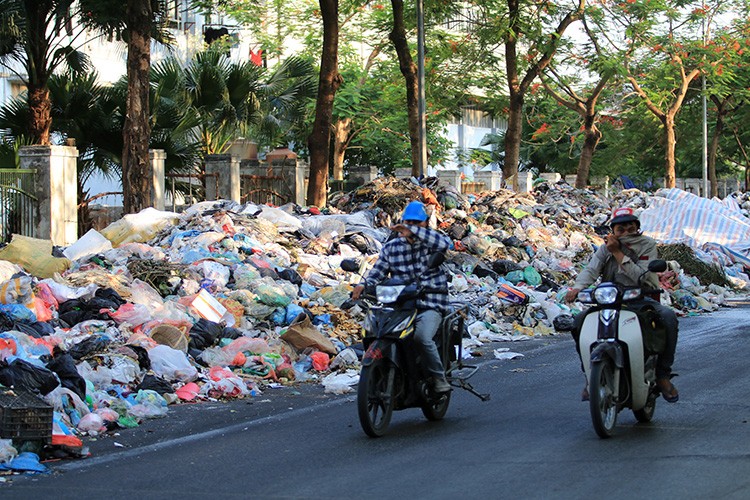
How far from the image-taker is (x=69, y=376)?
9375 millimetres

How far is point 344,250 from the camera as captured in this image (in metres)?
19.3

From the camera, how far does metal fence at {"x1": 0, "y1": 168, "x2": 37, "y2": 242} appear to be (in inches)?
751

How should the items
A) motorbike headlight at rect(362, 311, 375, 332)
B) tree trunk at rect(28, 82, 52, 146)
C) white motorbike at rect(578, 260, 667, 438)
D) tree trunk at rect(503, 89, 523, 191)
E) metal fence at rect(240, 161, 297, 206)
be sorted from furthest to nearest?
1. tree trunk at rect(503, 89, 523, 191)
2. metal fence at rect(240, 161, 297, 206)
3. tree trunk at rect(28, 82, 52, 146)
4. motorbike headlight at rect(362, 311, 375, 332)
5. white motorbike at rect(578, 260, 667, 438)

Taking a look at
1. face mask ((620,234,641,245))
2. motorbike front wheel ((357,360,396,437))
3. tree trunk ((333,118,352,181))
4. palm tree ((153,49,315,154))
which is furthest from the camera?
tree trunk ((333,118,352,181))

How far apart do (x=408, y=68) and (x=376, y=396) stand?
21.0 meters

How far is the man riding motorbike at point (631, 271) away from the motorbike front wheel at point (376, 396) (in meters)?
1.42

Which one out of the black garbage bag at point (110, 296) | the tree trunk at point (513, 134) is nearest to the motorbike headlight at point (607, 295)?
the black garbage bag at point (110, 296)

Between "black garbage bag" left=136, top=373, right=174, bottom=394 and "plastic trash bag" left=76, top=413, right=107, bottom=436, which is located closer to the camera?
"plastic trash bag" left=76, top=413, right=107, bottom=436

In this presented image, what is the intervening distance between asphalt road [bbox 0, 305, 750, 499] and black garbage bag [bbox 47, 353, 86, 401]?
0.66 m

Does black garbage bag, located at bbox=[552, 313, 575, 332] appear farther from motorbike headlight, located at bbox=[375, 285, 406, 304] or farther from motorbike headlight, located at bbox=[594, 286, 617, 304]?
motorbike headlight, located at bbox=[375, 285, 406, 304]

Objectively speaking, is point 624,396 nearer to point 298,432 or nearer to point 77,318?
point 298,432

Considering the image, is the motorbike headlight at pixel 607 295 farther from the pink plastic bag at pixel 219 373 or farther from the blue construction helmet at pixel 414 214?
the pink plastic bag at pixel 219 373

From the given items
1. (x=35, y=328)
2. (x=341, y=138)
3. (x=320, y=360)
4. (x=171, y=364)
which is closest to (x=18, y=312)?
(x=35, y=328)

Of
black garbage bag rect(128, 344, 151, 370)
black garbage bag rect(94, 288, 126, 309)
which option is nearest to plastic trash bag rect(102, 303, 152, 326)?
black garbage bag rect(94, 288, 126, 309)
